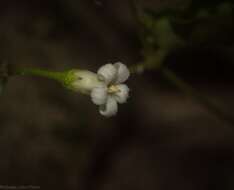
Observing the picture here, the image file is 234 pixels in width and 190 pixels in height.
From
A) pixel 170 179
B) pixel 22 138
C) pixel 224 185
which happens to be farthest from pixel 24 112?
pixel 224 185

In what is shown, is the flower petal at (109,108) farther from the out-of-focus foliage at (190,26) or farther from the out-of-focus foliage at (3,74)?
the out-of-focus foliage at (190,26)

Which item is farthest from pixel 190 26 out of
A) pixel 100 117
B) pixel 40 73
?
pixel 100 117

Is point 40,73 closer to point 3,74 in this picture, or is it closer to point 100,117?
point 3,74

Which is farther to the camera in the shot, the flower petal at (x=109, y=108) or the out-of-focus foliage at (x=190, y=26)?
the out-of-focus foliage at (x=190, y=26)

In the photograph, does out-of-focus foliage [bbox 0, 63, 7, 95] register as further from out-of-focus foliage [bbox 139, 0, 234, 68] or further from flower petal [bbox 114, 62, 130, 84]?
out-of-focus foliage [bbox 139, 0, 234, 68]

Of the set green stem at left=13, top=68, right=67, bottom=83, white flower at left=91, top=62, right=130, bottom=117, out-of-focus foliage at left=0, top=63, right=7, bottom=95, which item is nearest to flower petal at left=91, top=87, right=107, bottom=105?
white flower at left=91, top=62, right=130, bottom=117

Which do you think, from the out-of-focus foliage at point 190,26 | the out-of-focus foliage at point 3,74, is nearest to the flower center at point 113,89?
the out-of-focus foliage at point 3,74
